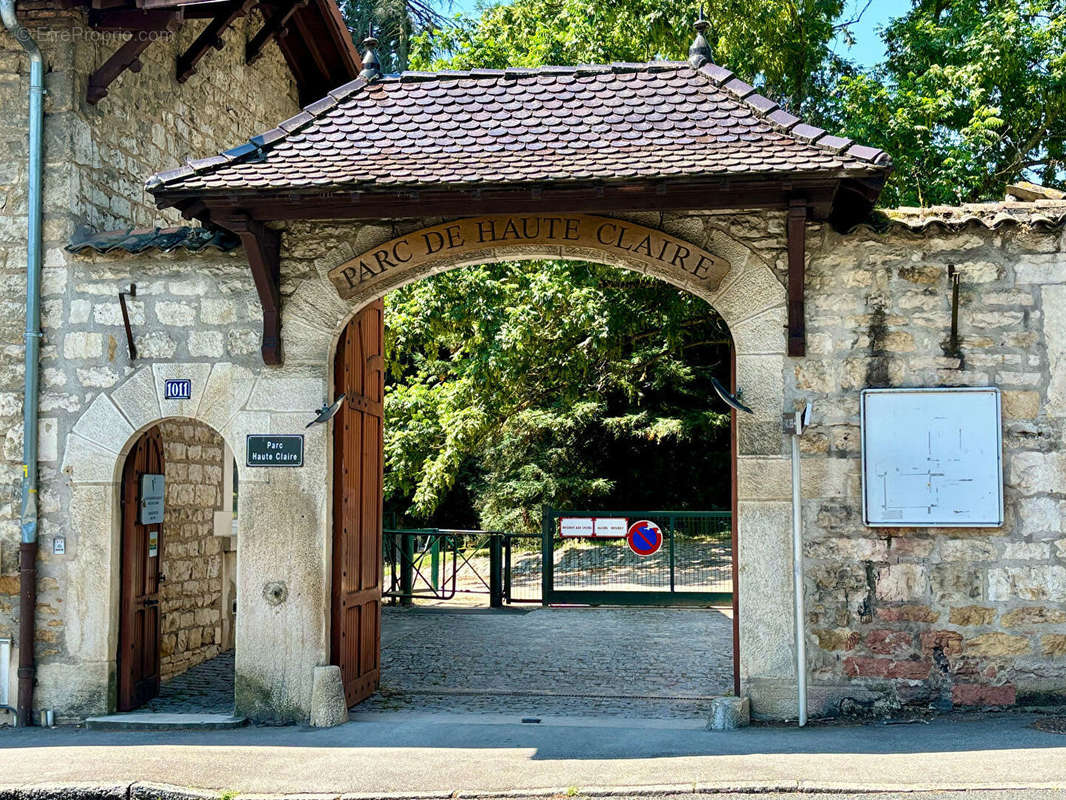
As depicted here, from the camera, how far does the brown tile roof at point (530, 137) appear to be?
23.1ft

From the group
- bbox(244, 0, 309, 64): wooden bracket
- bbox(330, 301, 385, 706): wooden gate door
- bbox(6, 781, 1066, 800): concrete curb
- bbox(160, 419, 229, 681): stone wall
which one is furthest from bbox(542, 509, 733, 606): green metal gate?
bbox(6, 781, 1066, 800): concrete curb

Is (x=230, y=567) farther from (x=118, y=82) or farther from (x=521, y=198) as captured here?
(x=521, y=198)

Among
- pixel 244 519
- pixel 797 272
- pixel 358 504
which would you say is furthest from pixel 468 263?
pixel 244 519

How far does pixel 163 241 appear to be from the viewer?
26.4ft

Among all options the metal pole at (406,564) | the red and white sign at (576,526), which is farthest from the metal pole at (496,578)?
the metal pole at (406,564)

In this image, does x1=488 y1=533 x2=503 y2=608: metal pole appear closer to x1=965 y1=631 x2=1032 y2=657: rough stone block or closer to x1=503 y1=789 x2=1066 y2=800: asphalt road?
x1=965 y1=631 x2=1032 y2=657: rough stone block

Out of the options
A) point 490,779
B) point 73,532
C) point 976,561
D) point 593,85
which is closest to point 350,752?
point 490,779

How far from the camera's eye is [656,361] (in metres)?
18.1

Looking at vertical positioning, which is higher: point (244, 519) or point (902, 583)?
point (244, 519)

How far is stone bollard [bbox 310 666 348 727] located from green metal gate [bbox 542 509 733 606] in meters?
7.37

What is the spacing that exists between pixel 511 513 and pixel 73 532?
537 inches

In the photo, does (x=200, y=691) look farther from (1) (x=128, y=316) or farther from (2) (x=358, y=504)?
(1) (x=128, y=316)

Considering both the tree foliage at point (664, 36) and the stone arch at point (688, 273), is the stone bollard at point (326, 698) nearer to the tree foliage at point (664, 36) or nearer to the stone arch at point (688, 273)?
the stone arch at point (688, 273)

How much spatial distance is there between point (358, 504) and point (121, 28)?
13.2 ft
